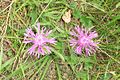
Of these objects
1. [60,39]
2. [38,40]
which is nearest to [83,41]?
[60,39]

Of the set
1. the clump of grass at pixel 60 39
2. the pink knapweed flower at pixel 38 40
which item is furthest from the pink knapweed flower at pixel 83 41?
A: the pink knapweed flower at pixel 38 40

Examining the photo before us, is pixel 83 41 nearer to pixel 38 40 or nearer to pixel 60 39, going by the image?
pixel 60 39

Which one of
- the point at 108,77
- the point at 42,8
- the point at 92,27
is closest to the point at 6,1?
the point at 42,8

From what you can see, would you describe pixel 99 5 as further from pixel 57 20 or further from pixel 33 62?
pixel 33 62

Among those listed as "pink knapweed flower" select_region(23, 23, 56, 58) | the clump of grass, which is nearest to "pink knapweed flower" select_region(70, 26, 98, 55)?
the clump of grass

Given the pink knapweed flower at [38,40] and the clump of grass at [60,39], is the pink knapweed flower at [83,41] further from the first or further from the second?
the pink knapweed flower at [38,40]
